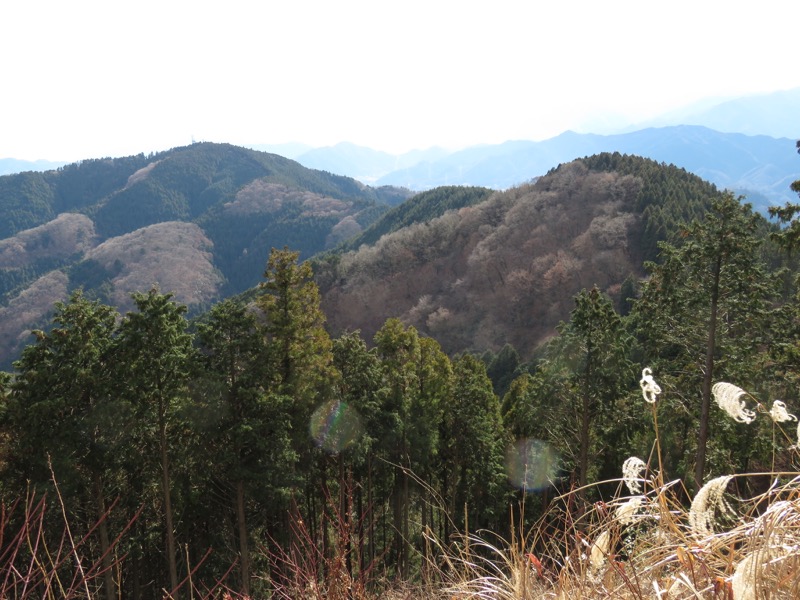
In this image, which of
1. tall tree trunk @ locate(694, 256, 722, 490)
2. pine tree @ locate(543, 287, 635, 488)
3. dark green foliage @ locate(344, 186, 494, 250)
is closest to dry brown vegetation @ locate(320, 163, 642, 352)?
dark green foliage @ locate(344, 186, 494, 250)

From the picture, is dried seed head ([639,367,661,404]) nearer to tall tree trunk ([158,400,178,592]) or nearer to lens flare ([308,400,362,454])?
tall tree trunk ([158,400,178,592])

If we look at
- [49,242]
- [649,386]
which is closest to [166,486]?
[649,386]

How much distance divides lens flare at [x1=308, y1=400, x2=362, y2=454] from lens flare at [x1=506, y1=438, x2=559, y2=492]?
232 inches

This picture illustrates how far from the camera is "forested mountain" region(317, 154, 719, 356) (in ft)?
209

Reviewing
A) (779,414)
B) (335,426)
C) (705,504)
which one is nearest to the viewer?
(705,504)

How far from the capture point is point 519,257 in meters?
73.0

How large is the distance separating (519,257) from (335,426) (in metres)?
61.7

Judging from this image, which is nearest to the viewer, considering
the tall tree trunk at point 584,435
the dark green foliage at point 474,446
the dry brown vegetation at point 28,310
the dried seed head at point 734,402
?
the dried seed head at point 734,402

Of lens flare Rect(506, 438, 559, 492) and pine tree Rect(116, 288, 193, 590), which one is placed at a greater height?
pine tree Rect(116, 288, 193, 590)

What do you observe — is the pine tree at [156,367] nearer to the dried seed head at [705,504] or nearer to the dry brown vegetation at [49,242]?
the dried seed head at [705,504]

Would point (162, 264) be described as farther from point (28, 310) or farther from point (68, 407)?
point (68, 407)

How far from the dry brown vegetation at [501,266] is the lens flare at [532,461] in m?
41.2

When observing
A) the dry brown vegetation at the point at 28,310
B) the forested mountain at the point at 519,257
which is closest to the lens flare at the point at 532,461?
the forested mountain at the point at 519,257

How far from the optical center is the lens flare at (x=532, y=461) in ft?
59.9
